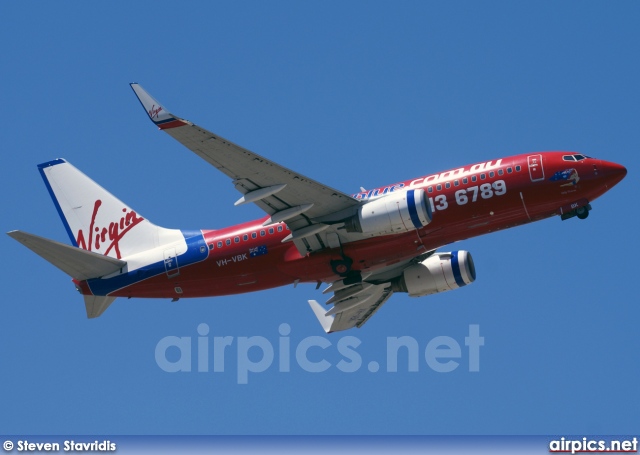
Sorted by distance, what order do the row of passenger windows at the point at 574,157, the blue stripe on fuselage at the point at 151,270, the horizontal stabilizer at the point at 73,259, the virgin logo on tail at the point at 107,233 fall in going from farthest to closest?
the virgin logo on tail at the point at 107,233
the blue stripe on fuselage at the point at 151,270
the horizontal stabilizer at the point at 73,259
the row of passenger windows at the point at 574,157

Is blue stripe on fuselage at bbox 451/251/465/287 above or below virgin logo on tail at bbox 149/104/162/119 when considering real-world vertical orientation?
below

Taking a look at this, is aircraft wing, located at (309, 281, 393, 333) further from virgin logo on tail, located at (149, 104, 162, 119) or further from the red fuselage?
virgin logo on tail, located at (149, 104, 162, 119)

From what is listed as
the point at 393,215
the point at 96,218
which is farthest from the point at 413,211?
the point at 96,218

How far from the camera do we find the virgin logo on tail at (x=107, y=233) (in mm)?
64750

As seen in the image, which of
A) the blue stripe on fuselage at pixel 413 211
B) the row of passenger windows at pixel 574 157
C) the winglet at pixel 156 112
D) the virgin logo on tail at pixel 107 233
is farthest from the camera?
the virgin logo on tail at pixel 107 233

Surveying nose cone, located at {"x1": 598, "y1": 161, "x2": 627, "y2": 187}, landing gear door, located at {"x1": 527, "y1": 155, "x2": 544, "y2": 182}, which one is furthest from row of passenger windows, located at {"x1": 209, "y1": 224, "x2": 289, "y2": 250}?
nose cone, located at {"x1": 598, "y1": 161, "x2": 627, "y2": 187}

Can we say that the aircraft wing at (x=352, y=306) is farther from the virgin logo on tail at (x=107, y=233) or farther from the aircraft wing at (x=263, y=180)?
the virgin logo on tail at (x=107, y=233)

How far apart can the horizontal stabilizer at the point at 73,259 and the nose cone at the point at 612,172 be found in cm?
2323

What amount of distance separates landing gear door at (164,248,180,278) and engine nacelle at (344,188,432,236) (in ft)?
28.4

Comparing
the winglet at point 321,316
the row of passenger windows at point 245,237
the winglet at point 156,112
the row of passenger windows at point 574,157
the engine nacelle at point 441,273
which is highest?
the winglet at point 156,112

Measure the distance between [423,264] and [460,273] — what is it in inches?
75.1

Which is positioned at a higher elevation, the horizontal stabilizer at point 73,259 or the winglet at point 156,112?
the winglet at point 156,112

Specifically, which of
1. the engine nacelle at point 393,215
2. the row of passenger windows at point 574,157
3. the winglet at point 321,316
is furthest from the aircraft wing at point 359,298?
the row of passenger windows at point 574,157

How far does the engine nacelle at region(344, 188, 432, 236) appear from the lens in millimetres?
57531
